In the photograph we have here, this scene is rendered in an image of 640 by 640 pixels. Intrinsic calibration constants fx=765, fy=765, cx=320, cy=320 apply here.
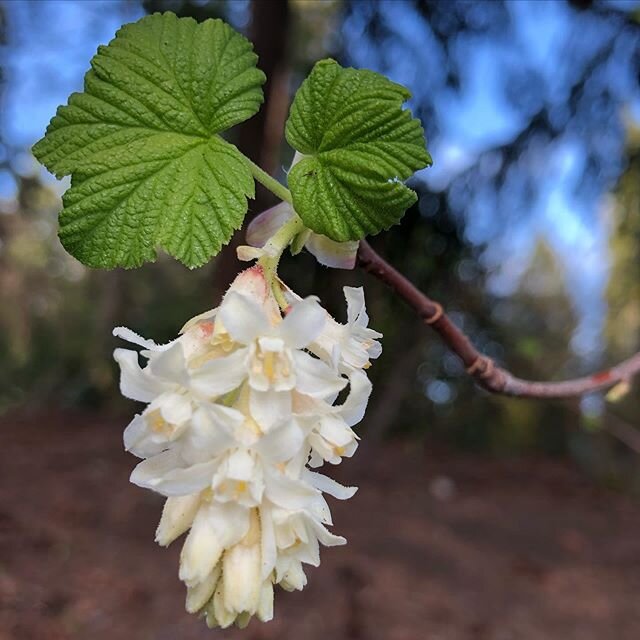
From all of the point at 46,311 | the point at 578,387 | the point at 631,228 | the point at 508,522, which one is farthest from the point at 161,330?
the point at 578,387

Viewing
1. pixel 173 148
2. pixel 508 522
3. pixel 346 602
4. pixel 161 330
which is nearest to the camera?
pixel 173 148

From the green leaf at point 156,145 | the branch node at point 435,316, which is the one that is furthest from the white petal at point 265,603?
the branch node at point 435,316

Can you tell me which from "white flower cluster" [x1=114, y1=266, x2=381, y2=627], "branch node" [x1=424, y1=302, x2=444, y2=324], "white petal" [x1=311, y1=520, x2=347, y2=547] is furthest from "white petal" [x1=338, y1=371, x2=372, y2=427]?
"branch node" [x1=424, y1=302, x2=444, y2=324]

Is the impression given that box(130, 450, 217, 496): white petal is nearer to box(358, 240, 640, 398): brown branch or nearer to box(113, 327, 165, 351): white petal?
box(113, 327, 165, 351): white petal

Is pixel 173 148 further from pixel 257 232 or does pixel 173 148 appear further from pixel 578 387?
pixel 578 387

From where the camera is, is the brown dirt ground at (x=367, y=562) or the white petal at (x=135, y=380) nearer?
the white petal at (x=135, y=380)

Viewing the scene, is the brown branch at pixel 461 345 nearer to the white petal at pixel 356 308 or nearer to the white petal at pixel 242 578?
the white petal at pixel 356 308

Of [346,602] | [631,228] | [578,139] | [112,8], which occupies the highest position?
[578,139]
